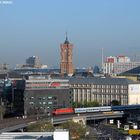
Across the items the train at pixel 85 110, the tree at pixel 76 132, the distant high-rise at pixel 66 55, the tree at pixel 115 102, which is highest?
the distant high-rise at pixel 66 55

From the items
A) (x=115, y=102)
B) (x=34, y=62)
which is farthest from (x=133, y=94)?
(x=34, y=62)

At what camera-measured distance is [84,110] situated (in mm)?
54844

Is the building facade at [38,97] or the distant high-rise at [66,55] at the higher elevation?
the distant high-rise at [66,55]

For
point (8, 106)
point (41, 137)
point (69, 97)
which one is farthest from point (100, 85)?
point (41, 137)

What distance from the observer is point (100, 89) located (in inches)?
2842

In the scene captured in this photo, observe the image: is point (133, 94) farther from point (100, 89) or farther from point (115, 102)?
point (100, 89)

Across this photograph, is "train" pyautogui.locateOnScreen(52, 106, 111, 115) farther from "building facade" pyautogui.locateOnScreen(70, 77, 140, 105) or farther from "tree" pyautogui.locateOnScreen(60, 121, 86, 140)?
"tree" pyautogui.locateOnScreen(60, 121, 86, 140)

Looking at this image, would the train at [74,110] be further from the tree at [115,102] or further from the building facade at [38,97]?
the tree at [115,102]

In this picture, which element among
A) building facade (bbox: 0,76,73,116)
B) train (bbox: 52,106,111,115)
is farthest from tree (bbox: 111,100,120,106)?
train (bbox: 52,106,111,115)

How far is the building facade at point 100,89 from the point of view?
7056 cm

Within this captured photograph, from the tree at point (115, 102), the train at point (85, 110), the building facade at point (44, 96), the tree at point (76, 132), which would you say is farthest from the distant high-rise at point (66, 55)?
the tree at point (76, 132)

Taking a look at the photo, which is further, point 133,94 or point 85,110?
point 133,94

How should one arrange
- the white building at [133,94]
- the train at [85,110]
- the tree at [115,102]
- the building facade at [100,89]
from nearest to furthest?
1. the train at [85,110]
2. the tree at [115,102]
3. the white building at [133,94]
4. the building facade at [100,89]

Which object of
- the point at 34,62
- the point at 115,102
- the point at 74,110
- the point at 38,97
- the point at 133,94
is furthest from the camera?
the point at 34,62
